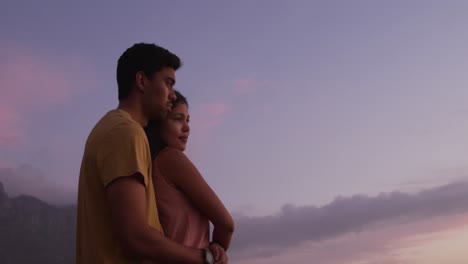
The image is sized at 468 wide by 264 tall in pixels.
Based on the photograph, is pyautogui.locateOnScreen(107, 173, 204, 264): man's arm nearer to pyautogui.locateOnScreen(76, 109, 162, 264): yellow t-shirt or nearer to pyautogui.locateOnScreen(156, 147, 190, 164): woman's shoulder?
pyautogui.locateOnScreen(76, 109, 162, 264): yellow t-shirt

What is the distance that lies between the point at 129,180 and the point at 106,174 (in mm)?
183

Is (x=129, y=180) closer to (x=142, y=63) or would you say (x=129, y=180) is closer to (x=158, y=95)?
(x=158, y=95)

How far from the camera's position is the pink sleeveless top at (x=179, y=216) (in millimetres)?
4059

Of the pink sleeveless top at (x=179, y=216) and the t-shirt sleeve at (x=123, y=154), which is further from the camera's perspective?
the pink sleeveless top at (x=179, y=216)

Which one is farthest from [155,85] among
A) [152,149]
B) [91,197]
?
[91,197]

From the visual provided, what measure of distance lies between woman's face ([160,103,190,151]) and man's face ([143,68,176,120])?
416 millimetres

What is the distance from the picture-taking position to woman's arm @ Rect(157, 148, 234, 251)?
410cm

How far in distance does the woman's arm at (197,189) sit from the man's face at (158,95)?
37 centimetres

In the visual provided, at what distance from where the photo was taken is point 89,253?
3836 mm

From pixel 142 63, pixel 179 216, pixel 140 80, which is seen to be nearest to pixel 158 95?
pixel 140 80

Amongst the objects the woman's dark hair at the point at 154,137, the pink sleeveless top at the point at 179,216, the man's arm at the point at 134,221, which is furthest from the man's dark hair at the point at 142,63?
the man's arm at the point at 134,221

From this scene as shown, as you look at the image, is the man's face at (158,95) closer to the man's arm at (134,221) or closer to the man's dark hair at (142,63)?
the man's dark hair at (142,63)

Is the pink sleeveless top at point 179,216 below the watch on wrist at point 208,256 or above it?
above

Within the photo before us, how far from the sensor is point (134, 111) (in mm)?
4152
